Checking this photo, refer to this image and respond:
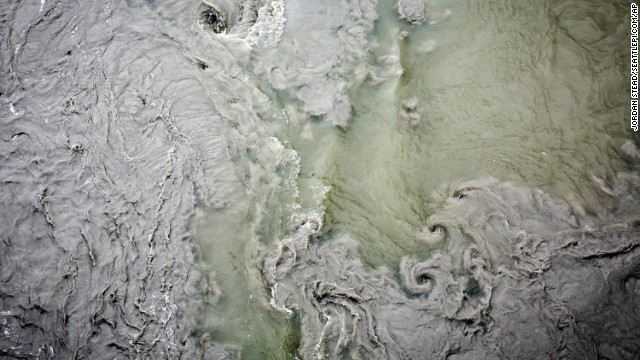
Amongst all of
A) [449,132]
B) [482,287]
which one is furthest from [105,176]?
[482,287]

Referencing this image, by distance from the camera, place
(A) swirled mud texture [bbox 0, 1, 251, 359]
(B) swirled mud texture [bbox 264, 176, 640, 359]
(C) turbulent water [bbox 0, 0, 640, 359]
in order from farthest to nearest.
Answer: (A) swirled mud texture [bbox 0, 1, 251, 359] → (C) turbulent water [bbox 0, 0, 640, 359] → (B) swirled mud texture [bbox 264, 176, 640, 359]

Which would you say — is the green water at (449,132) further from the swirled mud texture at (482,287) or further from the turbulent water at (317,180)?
the swirled mud texture at (482,287)

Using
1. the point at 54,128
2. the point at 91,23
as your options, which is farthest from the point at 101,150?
the point at 91,23

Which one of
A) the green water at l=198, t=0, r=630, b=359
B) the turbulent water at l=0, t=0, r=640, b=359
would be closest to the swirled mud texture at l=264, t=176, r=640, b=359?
the turbulent water at l=0, t=0, r=640, b=359

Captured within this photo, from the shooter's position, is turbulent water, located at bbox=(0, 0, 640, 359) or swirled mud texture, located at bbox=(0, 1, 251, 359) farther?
swirled mud texture, located at bbox=(0, 1, 251, 359)

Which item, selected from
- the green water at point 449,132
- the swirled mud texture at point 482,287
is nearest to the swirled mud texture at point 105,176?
the green water at point 449,132

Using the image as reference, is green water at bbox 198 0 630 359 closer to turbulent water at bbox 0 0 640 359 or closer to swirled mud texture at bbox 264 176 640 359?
turbulent water at bbox 0 0 640 359
